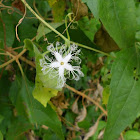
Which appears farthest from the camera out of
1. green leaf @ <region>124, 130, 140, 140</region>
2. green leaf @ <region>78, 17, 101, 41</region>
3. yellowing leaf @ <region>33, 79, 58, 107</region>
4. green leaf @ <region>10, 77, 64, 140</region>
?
green leaf @ <region>124, 130, 140, 140</region>

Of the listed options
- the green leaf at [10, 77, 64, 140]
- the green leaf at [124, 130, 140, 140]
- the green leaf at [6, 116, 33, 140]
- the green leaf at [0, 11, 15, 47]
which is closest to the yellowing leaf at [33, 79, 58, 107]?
the green leaf at [10, 77, 64, 140]

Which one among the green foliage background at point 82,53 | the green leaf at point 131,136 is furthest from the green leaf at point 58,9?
the green leaf at point 131,136

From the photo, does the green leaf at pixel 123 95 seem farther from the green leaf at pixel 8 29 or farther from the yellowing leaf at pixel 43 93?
the green leaf at pixel 8 29

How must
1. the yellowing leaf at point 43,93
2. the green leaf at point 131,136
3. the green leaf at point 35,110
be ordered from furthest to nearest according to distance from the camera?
the green leaf at point 131,136
the green leaf at point 35,110
the yellowing leaf at point 43,93

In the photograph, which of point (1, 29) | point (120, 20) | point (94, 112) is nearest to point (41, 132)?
point (94, 112)

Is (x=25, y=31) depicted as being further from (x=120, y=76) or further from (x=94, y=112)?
(x=94, y=112)

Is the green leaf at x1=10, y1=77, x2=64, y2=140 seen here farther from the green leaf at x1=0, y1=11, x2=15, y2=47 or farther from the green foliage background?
the green leaf at x1=0, y1=11, x2=15, y2=47

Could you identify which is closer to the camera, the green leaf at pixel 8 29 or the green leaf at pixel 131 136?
the green leaf at pixel 8 29
